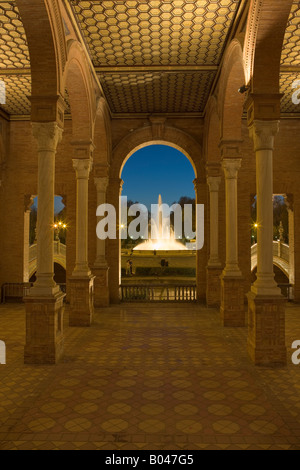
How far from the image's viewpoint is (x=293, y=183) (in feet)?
40.1

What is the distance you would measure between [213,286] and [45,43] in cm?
817

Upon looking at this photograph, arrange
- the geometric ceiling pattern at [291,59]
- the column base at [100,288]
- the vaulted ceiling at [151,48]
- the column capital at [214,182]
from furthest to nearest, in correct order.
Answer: the column base at [100,288]
the column capital at [214,182]
the geometric ceiling pattern at [291,59]
the vaulted ceiling at [151,48]

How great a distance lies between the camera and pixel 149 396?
4797 millimetres

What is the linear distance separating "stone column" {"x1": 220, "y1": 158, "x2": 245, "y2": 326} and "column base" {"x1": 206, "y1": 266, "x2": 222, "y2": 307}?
2172mm

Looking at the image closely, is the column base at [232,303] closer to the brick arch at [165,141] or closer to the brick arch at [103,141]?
the brick arch at [165,141]

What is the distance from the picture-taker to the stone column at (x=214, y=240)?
36.8 feet

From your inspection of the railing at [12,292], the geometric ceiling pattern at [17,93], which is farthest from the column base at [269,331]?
the railing at [12,292]

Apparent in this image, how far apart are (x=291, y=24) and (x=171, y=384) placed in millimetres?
7270

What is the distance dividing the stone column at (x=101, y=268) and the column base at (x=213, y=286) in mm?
3321

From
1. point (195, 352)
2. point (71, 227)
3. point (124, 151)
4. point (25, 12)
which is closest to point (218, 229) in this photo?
point (124, 151)

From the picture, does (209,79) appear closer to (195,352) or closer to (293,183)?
(293,183)

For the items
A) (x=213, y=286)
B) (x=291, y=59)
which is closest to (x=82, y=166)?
(x=213, y=286)

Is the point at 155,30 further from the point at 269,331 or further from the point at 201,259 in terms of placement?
the point at 201,259

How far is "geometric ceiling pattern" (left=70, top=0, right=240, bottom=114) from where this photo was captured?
661 centimetres
